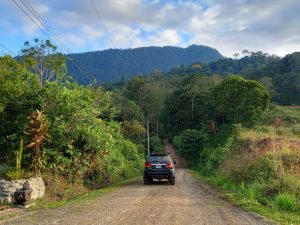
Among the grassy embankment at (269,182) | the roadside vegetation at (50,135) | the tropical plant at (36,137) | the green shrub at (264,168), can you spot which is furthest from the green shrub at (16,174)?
the green shrub at (264,168)

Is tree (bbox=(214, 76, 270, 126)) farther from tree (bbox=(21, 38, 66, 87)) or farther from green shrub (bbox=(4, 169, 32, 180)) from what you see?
green shrub (bbox=(4, 169, 32, 180))

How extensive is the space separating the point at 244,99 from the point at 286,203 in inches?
2012

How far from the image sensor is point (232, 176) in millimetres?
21797

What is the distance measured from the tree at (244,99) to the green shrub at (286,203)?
48.2m

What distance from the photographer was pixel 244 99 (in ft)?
204

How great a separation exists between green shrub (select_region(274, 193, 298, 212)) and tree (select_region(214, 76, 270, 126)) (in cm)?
4821

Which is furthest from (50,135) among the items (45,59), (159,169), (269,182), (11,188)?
(45,59)

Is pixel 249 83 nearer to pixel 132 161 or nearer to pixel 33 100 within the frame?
pixel 132 161

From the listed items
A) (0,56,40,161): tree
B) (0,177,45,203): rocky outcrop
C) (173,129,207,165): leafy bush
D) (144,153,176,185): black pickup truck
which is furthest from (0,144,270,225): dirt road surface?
(173,129,207,165): leafy bush

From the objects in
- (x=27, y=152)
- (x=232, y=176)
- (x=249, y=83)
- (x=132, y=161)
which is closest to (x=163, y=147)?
(x=249, y=83)

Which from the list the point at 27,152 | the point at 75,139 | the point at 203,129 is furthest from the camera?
the point at 203,129

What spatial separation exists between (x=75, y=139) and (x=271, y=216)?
11019 mm

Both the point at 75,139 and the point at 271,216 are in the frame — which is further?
the point at 75,139

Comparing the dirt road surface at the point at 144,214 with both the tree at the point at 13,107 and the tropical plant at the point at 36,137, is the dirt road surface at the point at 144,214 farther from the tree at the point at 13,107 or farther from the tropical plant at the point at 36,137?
the tree at the point at 13,107
